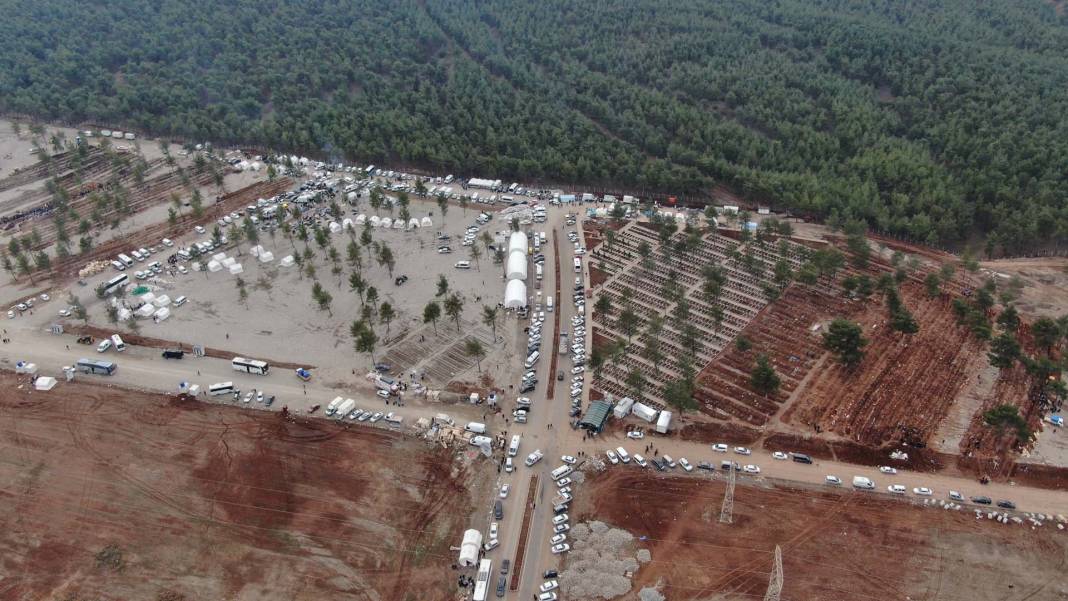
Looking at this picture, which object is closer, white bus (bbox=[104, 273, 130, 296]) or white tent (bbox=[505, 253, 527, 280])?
white bus (bbox=[104, 273, 130, 296])

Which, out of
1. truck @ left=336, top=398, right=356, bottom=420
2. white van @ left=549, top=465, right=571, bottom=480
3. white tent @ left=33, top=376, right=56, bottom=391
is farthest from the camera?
white tent @ left=33, top=376, right=56, bottom=391

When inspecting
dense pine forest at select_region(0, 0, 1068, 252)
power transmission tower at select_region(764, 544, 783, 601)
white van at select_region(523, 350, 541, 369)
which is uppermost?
dense pine forest at select_region(0, 0, 1068, 252)

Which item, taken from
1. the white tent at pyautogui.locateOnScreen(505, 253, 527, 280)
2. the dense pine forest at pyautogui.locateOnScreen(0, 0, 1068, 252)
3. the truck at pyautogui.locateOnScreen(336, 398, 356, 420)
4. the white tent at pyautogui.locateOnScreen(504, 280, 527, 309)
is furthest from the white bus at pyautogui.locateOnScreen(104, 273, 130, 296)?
the white tent at pyautogui.locateOnScreen(504, 280, 527, 309)

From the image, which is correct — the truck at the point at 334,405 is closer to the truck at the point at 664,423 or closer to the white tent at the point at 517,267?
the white tent at the point at 517,267

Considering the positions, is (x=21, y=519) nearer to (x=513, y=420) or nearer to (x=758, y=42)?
(x=513, y=420)

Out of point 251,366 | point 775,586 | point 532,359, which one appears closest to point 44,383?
point 251,366

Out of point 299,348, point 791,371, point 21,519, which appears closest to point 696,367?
point 791,371

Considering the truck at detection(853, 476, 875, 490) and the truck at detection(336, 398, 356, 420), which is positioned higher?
the truck at detection(853, 476, 875, 490)

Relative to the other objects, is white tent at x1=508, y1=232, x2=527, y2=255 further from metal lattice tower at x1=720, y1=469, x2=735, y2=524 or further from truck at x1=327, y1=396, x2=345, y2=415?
metal lattice tower at x1=720, y1=469, x2=735, y2=524
